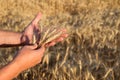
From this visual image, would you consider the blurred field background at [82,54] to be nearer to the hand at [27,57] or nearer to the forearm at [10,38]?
the forearm at [10,38]

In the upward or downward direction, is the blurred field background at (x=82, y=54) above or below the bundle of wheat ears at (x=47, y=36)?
below

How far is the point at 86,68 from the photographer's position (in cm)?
229

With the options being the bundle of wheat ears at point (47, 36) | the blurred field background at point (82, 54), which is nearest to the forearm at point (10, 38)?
the bundle of wheat ears at point (47, 36)

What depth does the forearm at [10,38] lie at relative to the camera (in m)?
2.02

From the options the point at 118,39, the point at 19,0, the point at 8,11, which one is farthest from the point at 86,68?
the point at 19,0

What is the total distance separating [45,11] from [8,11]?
0.54m

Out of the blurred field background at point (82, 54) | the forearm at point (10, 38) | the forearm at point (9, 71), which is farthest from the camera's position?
the blurred field background at point (82, 54)

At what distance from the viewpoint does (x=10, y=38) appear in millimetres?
2043

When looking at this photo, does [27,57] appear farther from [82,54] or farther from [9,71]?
[82,54]

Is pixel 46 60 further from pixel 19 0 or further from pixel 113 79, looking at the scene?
pixel 19 0

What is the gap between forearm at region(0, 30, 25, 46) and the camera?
2.02 metres

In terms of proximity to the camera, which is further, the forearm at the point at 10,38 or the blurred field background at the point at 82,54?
the blurred field background at the point at 82,54

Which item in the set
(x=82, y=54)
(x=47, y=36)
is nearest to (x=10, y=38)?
(x=47, y=36)

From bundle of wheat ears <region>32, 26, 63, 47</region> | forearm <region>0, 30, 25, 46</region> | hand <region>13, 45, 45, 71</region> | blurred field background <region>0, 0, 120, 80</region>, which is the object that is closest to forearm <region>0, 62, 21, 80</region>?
hand <region>13, 45, 45, 71</region>
